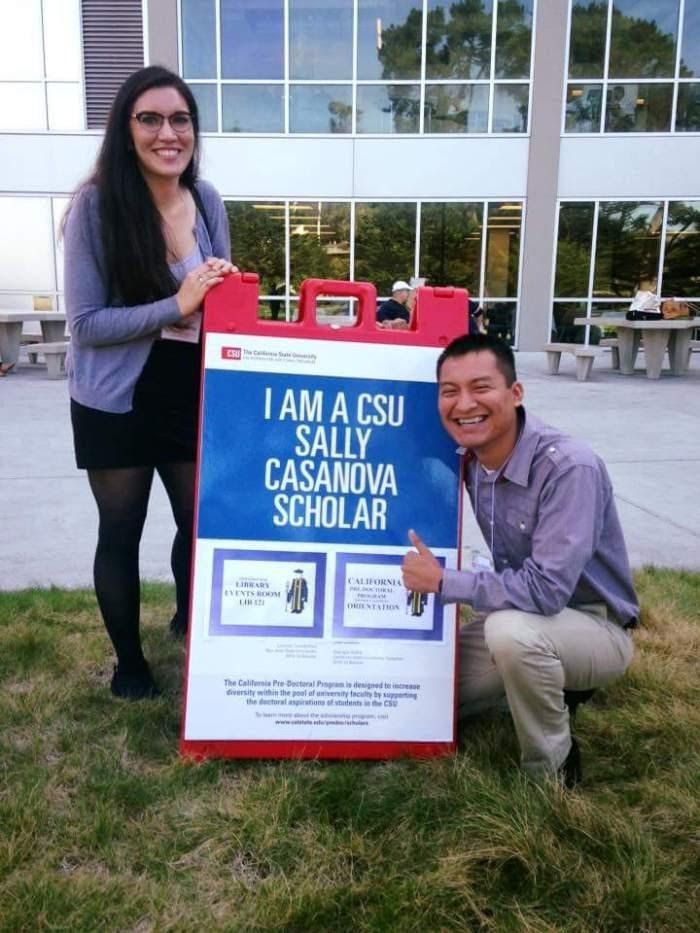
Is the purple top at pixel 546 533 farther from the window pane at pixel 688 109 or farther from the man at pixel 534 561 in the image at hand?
the window pane at pixel 688 109

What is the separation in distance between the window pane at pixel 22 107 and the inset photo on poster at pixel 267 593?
15.9 m

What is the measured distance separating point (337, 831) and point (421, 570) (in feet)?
2.25

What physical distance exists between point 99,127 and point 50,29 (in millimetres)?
1946

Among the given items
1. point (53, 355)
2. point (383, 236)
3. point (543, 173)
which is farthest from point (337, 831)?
point (543, 173)

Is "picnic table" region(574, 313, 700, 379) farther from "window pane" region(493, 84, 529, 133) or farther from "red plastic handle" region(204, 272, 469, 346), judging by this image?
"red plastic handle" region(204, 272, 469, 346)

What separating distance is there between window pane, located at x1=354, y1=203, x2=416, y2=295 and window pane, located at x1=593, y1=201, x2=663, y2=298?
11.9 feet

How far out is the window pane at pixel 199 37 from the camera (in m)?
14.9

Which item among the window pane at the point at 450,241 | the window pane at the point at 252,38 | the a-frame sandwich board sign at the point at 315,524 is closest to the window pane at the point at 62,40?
the window pane at the point at 252,38

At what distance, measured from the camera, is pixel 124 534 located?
2.52 metres

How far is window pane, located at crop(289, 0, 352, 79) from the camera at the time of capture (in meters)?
14.8

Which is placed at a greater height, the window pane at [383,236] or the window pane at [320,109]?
the window pane at [320,109]

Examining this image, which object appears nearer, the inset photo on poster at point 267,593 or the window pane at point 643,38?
the inset photo on poster at point 267,593

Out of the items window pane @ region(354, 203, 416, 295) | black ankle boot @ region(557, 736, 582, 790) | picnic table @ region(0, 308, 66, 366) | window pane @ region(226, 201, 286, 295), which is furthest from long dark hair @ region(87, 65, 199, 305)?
window pane @ region(226, 201, 286, 295)

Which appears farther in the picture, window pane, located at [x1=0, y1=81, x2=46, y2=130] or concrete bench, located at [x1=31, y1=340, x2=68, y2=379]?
window pane, located at [x1=0, y1=81, x2=46, y2=130]
